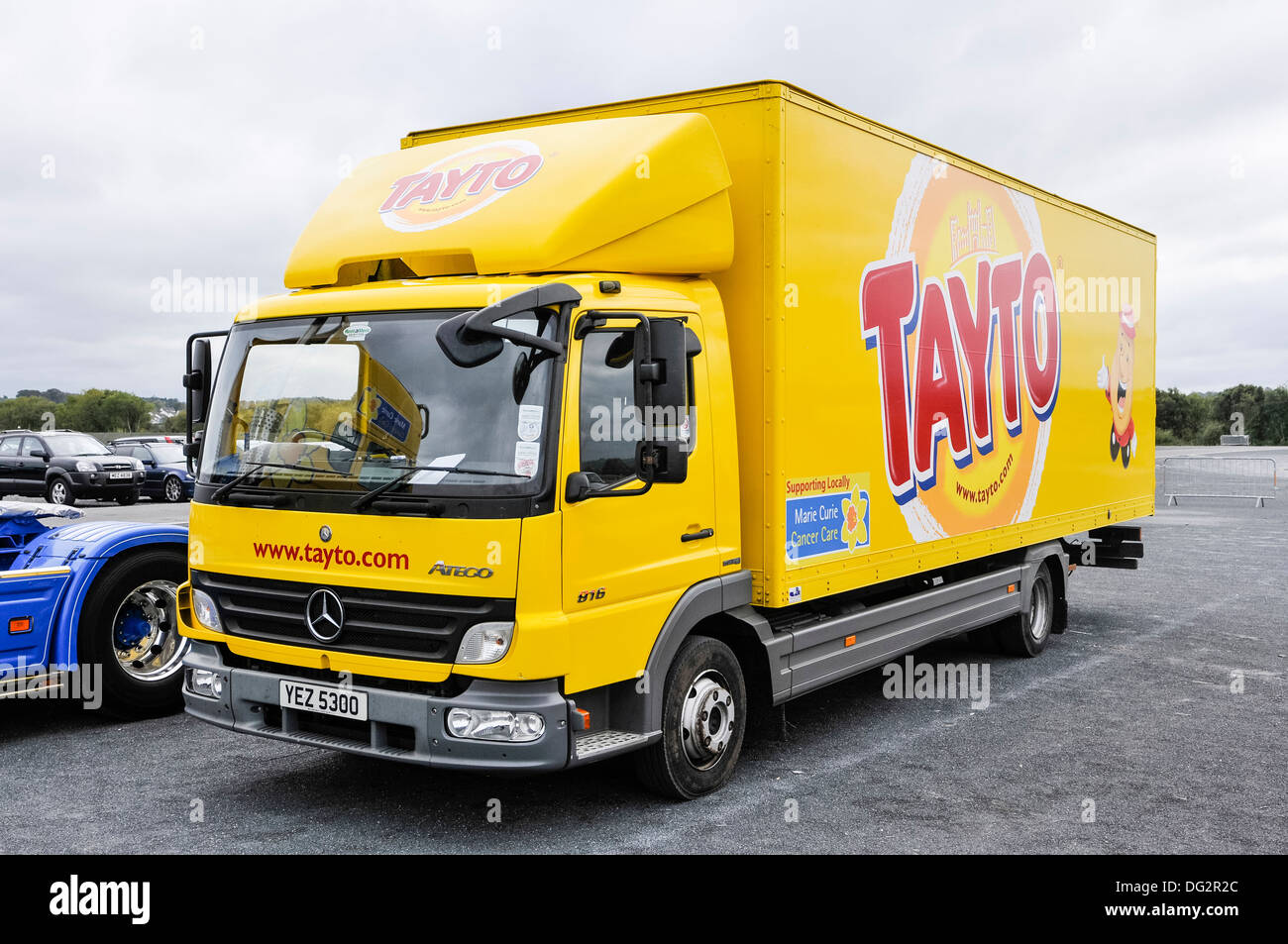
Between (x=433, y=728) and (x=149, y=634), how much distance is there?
3.30 m

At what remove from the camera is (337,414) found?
201 inches

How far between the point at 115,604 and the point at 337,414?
278cm

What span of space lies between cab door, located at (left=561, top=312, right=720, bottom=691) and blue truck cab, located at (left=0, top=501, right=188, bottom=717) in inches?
140

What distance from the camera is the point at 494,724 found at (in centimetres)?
471

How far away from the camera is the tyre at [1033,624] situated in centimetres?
941

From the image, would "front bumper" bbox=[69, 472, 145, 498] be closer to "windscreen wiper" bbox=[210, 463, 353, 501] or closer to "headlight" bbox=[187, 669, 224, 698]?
"headlight" bbox=[187, 669, 224, 698]

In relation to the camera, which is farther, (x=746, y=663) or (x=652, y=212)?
(x=746, y=663)

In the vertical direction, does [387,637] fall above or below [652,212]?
below

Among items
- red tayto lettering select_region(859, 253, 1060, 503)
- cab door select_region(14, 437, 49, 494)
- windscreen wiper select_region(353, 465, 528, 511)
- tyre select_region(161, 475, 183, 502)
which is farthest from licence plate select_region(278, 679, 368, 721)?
cab door select_region(14, 437, 49, 494)

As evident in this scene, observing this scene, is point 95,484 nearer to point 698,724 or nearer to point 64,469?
point 64,469

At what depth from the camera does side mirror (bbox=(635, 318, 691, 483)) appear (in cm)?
488

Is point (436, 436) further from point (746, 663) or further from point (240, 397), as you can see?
point (746, 663)

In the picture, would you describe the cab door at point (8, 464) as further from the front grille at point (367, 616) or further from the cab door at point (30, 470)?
the front grille at point (367, 616)

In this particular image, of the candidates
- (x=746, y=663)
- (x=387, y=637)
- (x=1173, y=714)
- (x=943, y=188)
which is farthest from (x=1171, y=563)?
(x=387, y=637)
